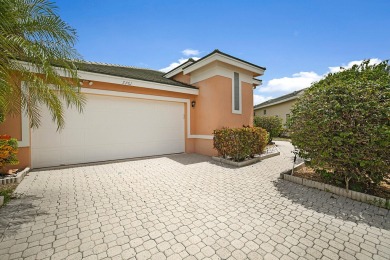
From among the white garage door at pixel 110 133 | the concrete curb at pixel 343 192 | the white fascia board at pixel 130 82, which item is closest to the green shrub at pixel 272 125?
the white fascia board at pixel 130 82

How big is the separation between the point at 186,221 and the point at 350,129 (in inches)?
171

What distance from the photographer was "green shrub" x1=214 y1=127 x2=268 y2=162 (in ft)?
24.3

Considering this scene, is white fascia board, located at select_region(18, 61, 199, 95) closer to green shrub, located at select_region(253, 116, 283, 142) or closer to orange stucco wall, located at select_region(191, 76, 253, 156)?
orange stucco wall, located at select_region(191, 76, 253, 156)

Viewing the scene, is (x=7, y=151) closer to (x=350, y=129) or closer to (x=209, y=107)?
(x=209, y=107)

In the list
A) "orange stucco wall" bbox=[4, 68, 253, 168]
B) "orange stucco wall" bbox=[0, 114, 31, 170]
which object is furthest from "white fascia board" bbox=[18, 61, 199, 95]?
"orange stucco wall" bbox=[0, 114, 31, 170]

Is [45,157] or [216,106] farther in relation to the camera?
[216,106]

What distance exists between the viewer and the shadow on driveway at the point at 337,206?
3.25 m

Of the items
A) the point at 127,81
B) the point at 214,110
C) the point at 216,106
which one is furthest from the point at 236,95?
the point at 127,81

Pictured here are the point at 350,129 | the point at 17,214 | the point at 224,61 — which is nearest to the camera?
the point at 17,214

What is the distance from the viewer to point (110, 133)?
310 inches

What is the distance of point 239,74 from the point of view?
9.92 m

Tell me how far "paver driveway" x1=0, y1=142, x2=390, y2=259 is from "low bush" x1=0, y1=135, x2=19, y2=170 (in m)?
0.79

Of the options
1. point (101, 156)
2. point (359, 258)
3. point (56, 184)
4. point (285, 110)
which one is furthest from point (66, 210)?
point (285, 110)

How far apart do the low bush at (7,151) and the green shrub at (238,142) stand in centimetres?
715
